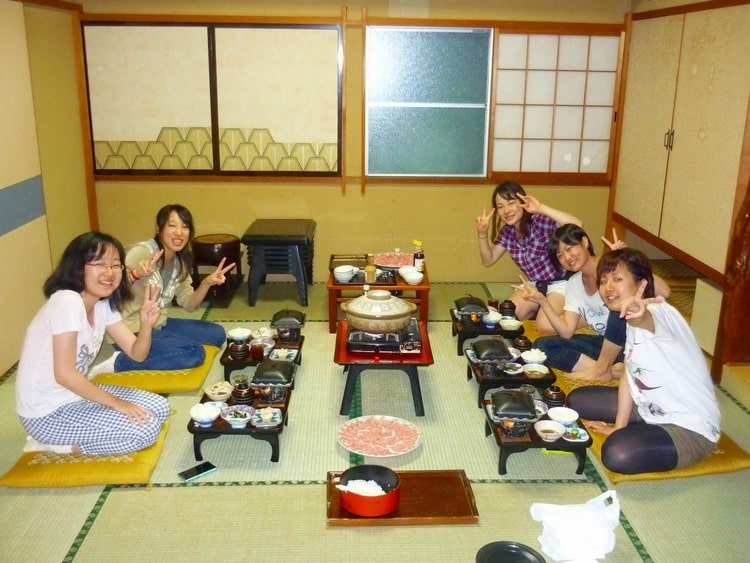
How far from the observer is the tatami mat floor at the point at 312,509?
9.57 feet

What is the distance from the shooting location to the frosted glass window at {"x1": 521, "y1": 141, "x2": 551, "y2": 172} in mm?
6359

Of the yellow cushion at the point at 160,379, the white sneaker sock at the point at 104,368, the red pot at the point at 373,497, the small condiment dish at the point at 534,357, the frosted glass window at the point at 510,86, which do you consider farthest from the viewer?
the frosted glass window at the point at 510,86

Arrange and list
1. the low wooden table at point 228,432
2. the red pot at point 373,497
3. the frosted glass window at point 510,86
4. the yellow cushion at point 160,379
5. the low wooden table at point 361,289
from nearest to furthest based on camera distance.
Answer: the red pot at point 373,497, the low wooden table at point 228,432, the yellow cushion at point 160,379, the low wooden table at point 361,289, the frosted glass window at point 510,86

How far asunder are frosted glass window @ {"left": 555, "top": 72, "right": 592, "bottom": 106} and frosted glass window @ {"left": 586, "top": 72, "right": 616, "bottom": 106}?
0.04m

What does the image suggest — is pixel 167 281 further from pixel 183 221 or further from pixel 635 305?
pixel 635 305

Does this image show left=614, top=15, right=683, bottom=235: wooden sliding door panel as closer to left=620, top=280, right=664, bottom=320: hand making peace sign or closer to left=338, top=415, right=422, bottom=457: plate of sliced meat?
left=620, top=280, right=664, bottom=320: hand making peace sign

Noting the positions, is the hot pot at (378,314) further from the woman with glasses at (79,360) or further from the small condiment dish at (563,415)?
the woman with glasses at (79,360)

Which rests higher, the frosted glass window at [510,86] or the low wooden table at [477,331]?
the frosted glass window at [510,86]

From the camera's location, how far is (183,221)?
4.28 metres

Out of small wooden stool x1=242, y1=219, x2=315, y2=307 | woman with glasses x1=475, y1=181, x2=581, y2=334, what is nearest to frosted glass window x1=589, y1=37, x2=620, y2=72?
woman with glasses x1=475, y1=181, x2=581, y2=334

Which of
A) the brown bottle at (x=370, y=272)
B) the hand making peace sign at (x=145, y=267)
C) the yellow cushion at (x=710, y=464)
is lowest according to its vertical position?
the yellow cushion at (x=710, y=464)

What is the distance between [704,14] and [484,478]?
344 centimetres

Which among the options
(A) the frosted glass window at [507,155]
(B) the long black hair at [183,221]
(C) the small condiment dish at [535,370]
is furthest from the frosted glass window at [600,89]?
(B) the long black hair at [183,221]

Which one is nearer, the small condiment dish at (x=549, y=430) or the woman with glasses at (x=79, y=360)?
the woman with glasses at (x=79, y=360)
